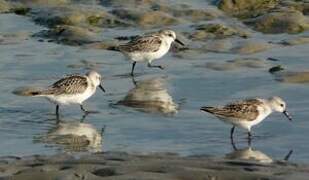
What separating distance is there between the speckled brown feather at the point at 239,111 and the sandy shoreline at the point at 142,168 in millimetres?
2581

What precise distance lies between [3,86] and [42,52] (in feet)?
11.9

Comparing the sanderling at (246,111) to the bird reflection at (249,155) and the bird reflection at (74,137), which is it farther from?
the bird reflection at (74,137)

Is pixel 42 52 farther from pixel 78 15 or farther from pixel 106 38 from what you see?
pixel 78 15

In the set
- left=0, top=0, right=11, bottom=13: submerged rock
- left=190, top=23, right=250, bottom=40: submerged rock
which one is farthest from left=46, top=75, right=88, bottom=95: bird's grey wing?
left=0, top=0, right=11, bottom=13: submerged rock

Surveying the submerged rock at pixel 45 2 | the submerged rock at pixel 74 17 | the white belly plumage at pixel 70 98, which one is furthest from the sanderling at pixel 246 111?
the submerged rock at pixel 45 2

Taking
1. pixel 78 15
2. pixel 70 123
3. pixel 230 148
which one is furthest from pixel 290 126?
pixel 78 15

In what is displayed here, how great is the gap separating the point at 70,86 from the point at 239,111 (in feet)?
12.3

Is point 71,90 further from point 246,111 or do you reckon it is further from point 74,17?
point 74,17

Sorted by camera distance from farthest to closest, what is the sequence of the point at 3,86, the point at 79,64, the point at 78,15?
the point at 78,15
the point at 79,64
the point at 3,86

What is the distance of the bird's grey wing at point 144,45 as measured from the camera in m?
20.8

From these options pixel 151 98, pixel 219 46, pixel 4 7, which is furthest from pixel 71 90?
pixel 4 7

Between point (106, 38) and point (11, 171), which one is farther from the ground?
point (11, 171)

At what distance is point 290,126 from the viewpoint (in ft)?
51.0

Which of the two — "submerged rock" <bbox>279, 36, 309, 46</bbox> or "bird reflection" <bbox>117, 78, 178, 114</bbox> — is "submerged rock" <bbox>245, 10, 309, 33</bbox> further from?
"bird reflection" <bbox>117, 78, 178, 114</bbox>
